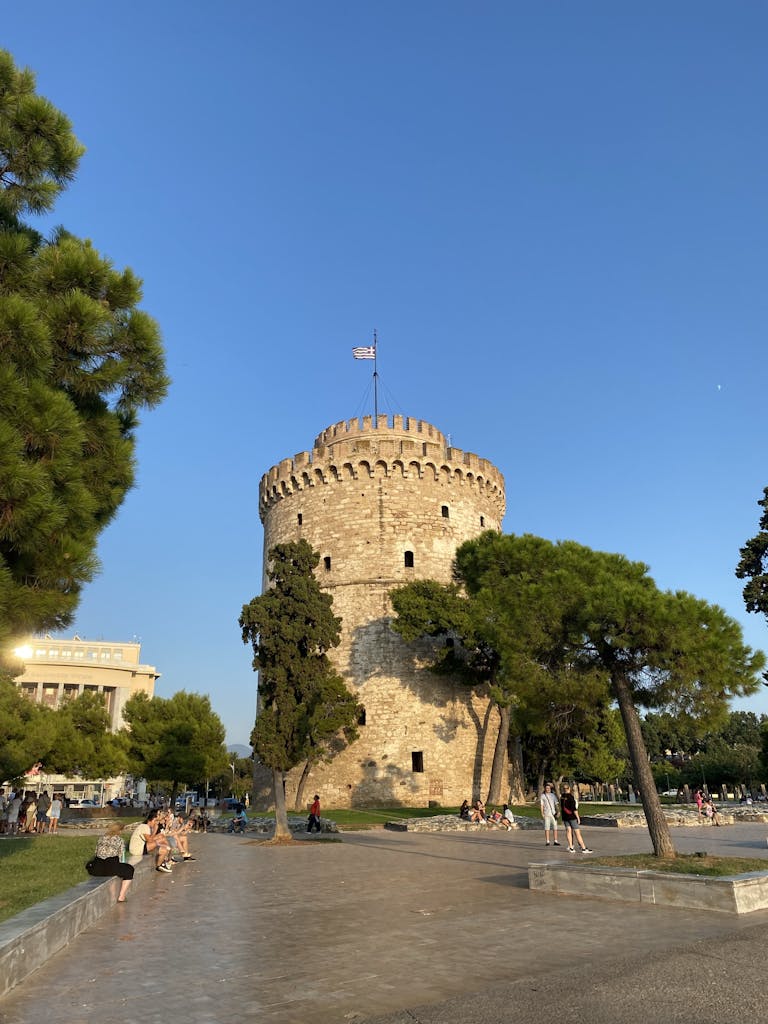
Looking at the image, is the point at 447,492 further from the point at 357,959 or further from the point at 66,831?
the point at 357,959

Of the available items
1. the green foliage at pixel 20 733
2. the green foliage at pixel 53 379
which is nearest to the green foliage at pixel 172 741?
the green foliage at pixel 20 733

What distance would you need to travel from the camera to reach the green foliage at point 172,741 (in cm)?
3662

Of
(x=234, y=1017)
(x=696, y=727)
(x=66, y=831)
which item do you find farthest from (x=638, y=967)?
(x=66, y=831)

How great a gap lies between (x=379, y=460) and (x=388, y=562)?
5.03 metres

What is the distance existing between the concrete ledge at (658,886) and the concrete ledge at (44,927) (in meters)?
5.73

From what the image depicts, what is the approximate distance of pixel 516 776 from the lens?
108 feet

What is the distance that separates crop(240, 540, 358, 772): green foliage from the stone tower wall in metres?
7.39

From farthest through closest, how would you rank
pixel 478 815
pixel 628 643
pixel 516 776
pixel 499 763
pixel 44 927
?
pixel 516 776 → pixel 499 763 → pixel 478 815 → pixel 628 643 → pixel 44 927

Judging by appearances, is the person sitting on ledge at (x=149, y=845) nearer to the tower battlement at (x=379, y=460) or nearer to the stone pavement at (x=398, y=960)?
the stone pavement at (x=398, y=960)

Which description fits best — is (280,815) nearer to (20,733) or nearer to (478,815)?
(478,815)

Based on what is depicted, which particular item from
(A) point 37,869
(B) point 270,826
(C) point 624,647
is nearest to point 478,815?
(B) point 270,826

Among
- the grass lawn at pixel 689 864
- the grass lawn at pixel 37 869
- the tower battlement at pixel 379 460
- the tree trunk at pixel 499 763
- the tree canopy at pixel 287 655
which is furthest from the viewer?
the tower battlement at pixel 379 460

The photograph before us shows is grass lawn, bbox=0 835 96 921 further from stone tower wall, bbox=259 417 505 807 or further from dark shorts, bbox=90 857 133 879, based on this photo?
stone tower wall, bbox=259 417 505 807

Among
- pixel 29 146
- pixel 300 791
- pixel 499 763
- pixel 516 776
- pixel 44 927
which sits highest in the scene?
pixel 29 146
